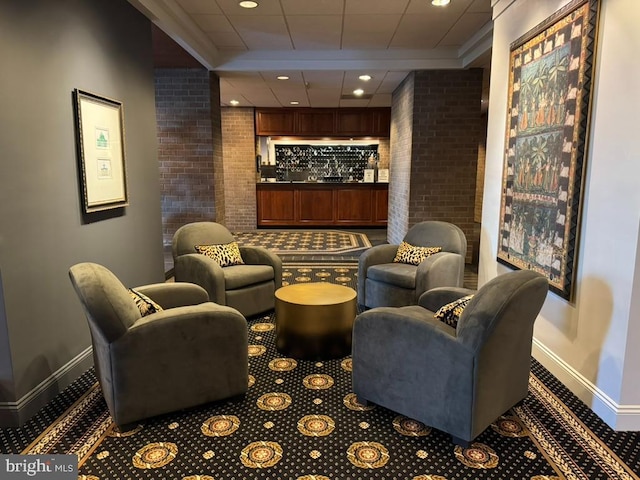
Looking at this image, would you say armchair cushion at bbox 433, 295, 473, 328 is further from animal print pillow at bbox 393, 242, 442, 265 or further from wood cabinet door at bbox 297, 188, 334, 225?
wood cabinet door at bbox 297, 188, 334, 225

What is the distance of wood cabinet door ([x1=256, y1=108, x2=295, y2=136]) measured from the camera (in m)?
8.74

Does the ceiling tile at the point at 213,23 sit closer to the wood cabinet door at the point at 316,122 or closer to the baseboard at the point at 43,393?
the baseboard at the point at 43,393

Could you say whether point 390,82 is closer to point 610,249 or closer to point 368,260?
point 368,260

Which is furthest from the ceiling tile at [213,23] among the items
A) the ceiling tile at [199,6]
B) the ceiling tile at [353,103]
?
the ceiling tile at [353,103]

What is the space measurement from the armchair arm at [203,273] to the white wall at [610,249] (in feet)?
7.99

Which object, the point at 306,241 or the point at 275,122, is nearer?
the point at 306,241

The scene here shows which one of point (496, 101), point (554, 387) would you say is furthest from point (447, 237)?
point (554, 387)

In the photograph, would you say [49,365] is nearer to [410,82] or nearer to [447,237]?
[447,237]

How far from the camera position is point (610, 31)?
213 centimetres

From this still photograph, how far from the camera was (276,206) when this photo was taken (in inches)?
352

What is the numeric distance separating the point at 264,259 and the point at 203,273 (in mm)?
614

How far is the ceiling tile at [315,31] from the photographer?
407 centimetres

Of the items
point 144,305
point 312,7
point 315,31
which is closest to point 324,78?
point 315,31

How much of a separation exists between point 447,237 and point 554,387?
1586 millimetres
